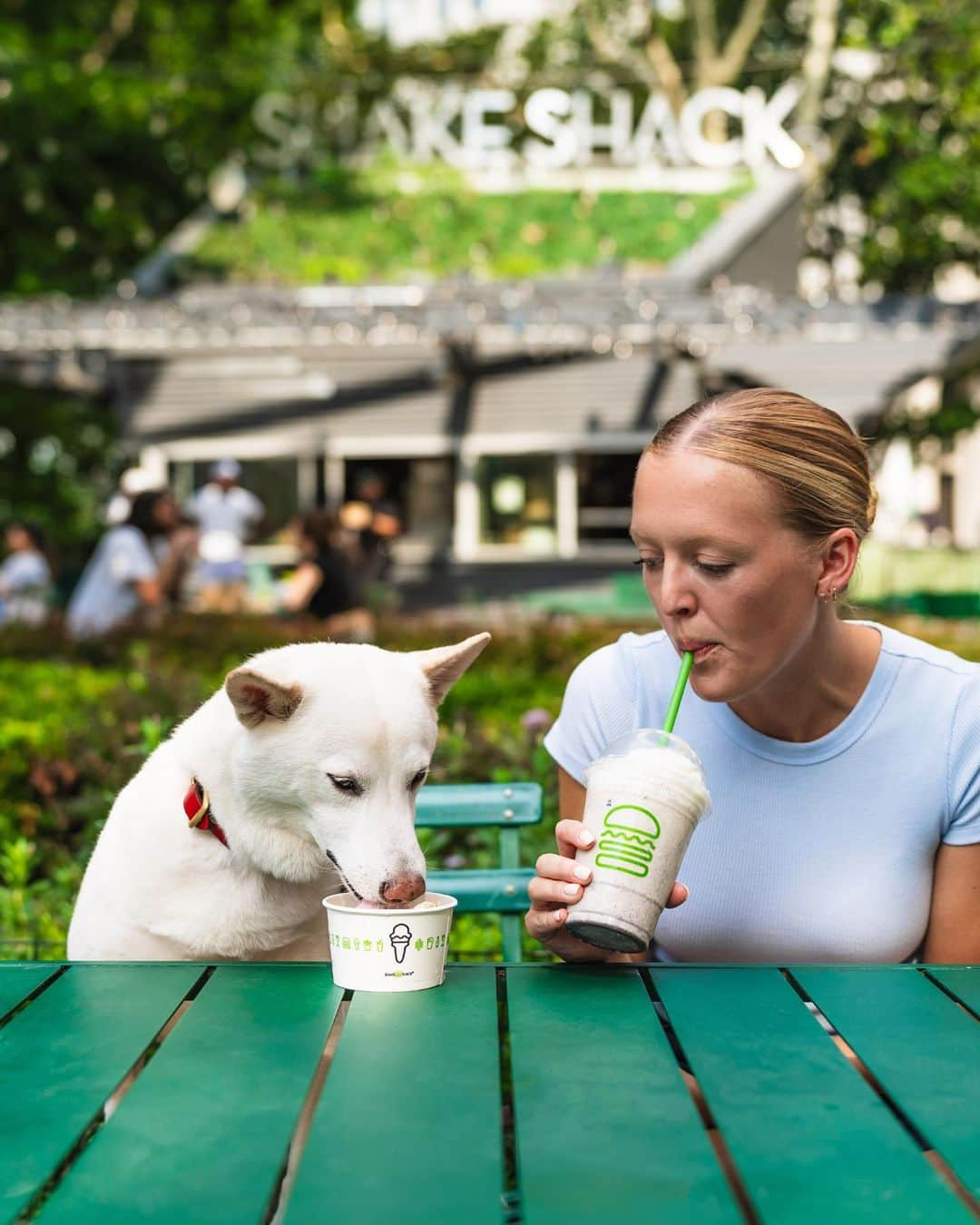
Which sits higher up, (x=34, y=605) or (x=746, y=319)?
(x=746, y=319)

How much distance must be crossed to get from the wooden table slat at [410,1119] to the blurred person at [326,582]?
367 inches

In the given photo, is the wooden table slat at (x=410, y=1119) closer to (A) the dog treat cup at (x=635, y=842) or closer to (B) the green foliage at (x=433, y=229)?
(A) the dog treat cup at (x=635, y=842)

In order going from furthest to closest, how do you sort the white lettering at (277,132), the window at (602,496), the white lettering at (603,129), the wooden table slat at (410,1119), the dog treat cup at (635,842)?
the white lettering at (277,132) → the white lettering at (603,129) → the window at (602,496) → the dog treat cup at (635,842) → the wooden table slat at (410,1119)

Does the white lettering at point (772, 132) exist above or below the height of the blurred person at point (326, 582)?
above

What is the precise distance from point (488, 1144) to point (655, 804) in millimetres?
563

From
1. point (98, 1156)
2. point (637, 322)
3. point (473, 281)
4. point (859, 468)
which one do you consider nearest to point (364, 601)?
point (637, 322)

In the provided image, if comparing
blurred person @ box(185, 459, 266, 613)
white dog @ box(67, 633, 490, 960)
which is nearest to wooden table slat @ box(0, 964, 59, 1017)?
white dog @ box(67, 633, 490, 960)

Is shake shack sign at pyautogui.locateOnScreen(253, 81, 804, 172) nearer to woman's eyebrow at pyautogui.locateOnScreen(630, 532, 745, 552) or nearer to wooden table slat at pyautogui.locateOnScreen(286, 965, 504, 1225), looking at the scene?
woman's eyebrow at pyautogui.locateOnScreen(630, 532, 745, 552)

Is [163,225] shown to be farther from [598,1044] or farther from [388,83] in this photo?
[598,1044]

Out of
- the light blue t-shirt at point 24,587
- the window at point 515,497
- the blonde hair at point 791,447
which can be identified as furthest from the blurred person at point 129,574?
the window at point 515,497

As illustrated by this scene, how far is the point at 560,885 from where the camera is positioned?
2.09m

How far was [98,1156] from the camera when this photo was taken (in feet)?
5.19

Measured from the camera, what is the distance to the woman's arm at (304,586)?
11.8 meters

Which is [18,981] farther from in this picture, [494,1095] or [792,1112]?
[792,1112]
